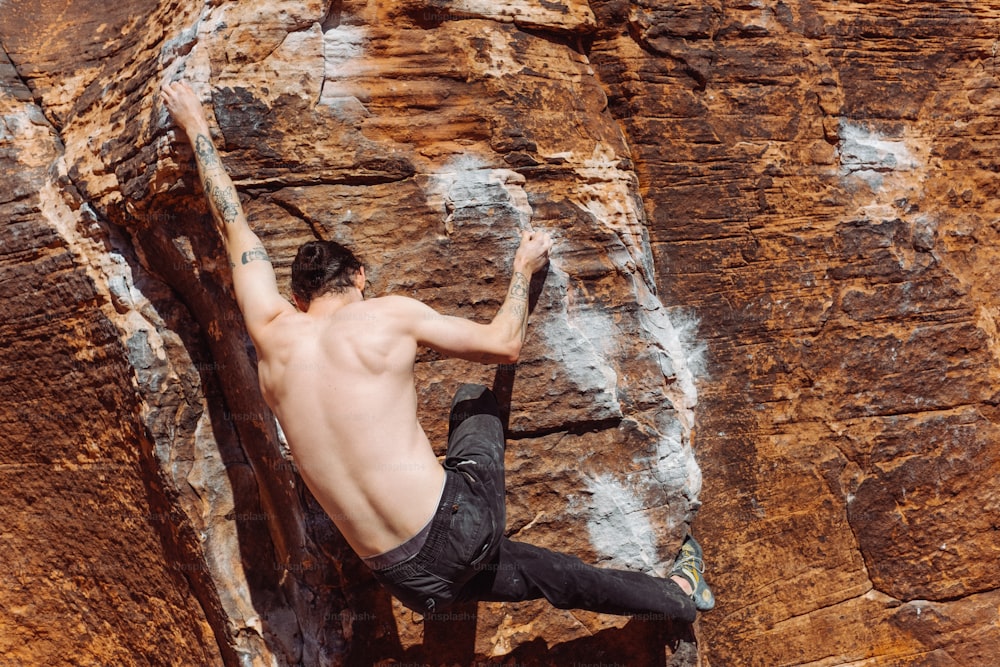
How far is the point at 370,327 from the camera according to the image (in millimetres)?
2908

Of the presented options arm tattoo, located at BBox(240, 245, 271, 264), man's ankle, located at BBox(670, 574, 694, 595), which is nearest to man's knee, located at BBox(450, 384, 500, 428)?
arm tattoo, located at BBox(240, 245, 271, 264)

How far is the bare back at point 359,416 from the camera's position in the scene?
288 centimetres

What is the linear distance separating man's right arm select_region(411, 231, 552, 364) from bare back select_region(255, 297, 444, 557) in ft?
0.26

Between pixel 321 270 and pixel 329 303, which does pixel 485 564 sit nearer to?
pixel 329 303

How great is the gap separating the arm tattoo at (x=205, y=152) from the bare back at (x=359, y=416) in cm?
71

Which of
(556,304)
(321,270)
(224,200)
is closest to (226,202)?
(224,200)

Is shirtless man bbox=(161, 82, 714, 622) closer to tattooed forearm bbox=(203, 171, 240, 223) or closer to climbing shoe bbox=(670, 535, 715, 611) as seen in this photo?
tattooed forearm bbox=(203, 171, 240, 223)

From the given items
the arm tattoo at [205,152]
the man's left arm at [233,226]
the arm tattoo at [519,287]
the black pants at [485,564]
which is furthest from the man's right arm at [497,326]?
the arm tattoo at [205,152]

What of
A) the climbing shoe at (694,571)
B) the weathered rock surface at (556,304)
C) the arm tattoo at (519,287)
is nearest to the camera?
the arm tattoo at (519,287)

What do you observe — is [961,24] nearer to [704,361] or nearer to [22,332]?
[704,361]

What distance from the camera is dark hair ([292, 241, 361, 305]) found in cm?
304

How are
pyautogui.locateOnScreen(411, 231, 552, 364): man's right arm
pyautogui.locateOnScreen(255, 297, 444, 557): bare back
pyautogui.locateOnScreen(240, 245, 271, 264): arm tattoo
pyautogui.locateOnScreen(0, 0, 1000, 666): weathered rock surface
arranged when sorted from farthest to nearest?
pyautogui.locateOnScreen(0, 0, 1000, 666): weathered rock surface
pyautogui.locateOnScreen(240, 245, 271, 264): arm tattoo
pyautogui.locateOnScreen(411, 231, 552, 364): man's right arm
pyautogui.locateOnScreen(255, 297, 444, 557): bare back

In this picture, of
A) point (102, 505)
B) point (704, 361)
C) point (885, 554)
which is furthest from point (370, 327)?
point (885, 554)

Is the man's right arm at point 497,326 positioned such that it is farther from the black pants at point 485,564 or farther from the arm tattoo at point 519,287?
the black pants at point 485,564
